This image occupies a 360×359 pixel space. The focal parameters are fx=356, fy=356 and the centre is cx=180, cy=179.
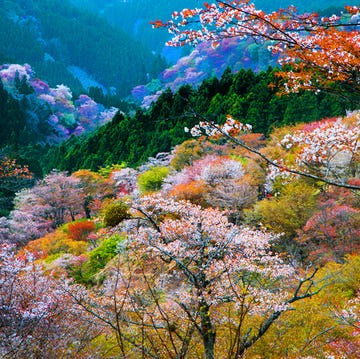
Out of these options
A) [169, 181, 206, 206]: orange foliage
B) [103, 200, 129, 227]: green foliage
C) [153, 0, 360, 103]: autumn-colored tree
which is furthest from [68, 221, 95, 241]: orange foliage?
[153, 0, 360, 103]: autumn-colored tree

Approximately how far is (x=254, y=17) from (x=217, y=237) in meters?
5.27

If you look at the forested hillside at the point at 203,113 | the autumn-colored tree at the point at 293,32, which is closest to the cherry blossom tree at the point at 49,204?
the forested hillside at the point at 203,113

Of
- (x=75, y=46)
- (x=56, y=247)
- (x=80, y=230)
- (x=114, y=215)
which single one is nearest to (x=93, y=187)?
(x=80, y=230)

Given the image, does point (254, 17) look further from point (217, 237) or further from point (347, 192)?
point (347, 192)

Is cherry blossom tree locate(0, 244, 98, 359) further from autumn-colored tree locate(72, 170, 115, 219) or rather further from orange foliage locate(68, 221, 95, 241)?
autumn-colored tree locate(72, 170, 115, 219)

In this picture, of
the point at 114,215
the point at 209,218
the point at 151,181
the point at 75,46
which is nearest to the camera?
the point at 114,215

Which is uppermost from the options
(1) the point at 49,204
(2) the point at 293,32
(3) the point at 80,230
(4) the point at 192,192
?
(1) the point at 49,204

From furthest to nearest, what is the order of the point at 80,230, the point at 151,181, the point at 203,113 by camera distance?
the point at 203,113 < the point at 80,230 < the point at 151,181

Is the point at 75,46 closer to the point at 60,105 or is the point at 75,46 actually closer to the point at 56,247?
the point at 60,105

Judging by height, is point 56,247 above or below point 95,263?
above

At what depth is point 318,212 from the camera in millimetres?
13523

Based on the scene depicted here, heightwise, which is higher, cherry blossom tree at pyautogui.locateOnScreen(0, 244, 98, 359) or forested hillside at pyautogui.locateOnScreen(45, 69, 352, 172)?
forested hillside at pyautogui.locateOnScreen(45, 69, 352, 172)

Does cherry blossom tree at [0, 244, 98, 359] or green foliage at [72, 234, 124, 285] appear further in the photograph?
green foliage at [72, 234, 124, 285]

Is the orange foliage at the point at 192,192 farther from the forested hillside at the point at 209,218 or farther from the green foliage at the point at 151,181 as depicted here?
the green foliage at the point at 151,181
